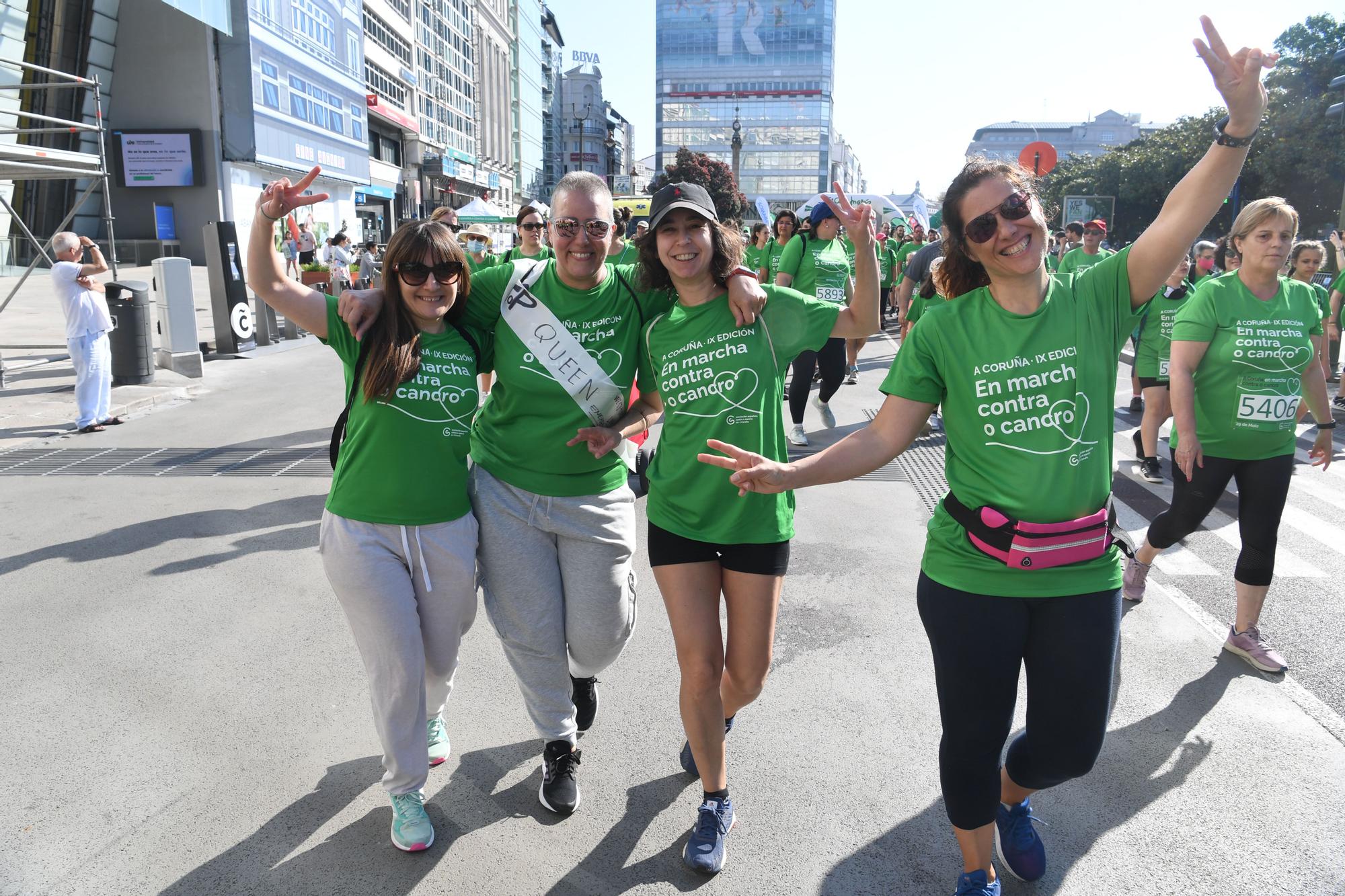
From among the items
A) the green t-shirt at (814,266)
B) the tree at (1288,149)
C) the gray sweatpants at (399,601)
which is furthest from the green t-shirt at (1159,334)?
the tree at (1288,149)

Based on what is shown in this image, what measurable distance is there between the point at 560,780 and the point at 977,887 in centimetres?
130

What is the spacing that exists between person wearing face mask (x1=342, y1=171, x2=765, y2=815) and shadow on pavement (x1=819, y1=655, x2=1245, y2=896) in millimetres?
972

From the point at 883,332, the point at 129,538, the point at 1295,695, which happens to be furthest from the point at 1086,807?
the point at 883,332

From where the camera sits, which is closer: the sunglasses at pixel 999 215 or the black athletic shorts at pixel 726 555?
the sunglasses at pixel 999 215

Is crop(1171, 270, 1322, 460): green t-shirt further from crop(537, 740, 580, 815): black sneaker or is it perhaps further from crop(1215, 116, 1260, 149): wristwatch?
crop(537, 740, 580, 815): black sneaker

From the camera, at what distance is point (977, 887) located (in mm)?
2457

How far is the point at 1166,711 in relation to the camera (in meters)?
3.69

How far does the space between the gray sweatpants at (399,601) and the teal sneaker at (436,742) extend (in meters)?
0.41

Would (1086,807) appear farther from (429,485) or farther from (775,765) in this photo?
(429,485)

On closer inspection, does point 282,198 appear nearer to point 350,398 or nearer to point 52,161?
point 350,398

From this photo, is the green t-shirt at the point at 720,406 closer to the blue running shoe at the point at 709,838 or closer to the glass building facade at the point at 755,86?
the blue running shoe at the point at 709,838

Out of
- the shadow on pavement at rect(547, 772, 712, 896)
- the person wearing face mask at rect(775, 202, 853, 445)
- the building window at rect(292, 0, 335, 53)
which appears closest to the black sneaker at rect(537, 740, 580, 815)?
the shadow on pavement at rect(547, 772, 712, 896)

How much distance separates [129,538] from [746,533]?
4.79m

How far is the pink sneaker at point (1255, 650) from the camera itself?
13.2 feet
